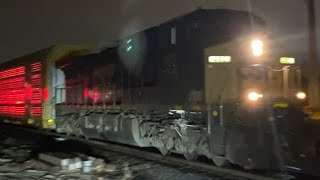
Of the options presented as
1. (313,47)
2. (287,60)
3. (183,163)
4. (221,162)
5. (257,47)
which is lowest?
(183,163)

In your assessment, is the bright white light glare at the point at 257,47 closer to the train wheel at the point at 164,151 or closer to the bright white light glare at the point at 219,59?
the bright white light glare at the point at 219,59

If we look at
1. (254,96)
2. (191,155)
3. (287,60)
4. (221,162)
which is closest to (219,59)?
(254,96)

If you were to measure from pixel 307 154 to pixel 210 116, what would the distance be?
2.26 meters

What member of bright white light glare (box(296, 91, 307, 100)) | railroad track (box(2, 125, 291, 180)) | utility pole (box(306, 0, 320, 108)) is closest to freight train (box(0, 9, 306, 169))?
bright white light glare (box(296, 91, 307, 100))

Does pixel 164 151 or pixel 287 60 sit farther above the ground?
pixel 287 60

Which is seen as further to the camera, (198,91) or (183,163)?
(183,163)

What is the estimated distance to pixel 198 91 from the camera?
36.0ft

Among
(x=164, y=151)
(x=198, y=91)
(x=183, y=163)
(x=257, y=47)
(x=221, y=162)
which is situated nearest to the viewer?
(x=257, y=47)

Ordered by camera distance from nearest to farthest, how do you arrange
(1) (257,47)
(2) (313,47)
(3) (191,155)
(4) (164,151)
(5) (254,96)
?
1. (5) (254,96)
2. (1) (257,47)
3. (3) (191,155)
4. (4) (164,151)
5. (2) (313,47)

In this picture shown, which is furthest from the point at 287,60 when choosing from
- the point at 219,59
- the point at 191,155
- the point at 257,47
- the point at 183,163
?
the point at 183,163

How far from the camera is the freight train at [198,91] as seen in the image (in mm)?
9531

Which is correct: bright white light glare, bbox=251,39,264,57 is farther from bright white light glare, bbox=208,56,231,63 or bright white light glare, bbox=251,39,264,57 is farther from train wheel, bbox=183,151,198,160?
train wheel, bbox=183,151,198,160

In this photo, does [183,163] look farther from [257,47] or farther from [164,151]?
[257,47]

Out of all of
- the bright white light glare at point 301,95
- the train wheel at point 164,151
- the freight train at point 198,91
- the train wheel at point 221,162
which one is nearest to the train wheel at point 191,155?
the freight train at point 198,91
